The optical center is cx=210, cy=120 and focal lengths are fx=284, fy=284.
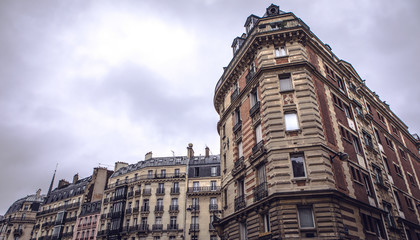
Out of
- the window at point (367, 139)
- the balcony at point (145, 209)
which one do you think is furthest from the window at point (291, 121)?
the balcony at point (145, 209)

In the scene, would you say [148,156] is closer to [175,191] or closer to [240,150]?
[175,191]

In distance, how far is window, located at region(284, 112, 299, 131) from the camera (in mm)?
19062

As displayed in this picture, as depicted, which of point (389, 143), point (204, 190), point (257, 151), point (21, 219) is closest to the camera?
point (257, 151)

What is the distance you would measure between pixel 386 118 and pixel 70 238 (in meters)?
59.2

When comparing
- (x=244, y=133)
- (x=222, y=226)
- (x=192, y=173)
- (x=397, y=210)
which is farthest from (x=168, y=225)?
(x=397, y=210)

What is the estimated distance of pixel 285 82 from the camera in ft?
69.7

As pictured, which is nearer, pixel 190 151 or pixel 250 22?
pixel 250 22

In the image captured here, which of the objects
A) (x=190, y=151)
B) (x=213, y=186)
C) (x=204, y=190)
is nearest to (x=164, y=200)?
(x=204, y=190)

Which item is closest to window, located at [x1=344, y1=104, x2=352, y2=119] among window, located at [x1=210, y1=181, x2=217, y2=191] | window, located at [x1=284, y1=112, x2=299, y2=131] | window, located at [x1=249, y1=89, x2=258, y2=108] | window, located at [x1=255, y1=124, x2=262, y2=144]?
window, located at [x1=284, y1=112, x2=299, y2=131]

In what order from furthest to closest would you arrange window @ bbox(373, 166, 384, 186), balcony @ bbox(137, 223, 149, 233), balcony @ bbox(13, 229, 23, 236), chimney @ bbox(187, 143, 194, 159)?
1. balcony @ bbox(13, 229, 23, 236)
2. chimney @ bbox(187, 143, 194, 159)
3. balcony @ bbox(137, 223, 149, 233)
4. window @ bbox(373, 166, 384, 186)

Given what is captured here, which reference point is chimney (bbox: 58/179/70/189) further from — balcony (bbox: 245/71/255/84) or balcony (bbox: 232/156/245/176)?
balcony (bbox: 245/71/255/84)

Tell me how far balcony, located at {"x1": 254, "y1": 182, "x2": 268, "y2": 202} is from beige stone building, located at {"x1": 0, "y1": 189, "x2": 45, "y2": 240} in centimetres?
7503

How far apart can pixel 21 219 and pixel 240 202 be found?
74.5 metres

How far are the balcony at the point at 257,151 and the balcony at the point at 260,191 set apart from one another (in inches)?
78.4
